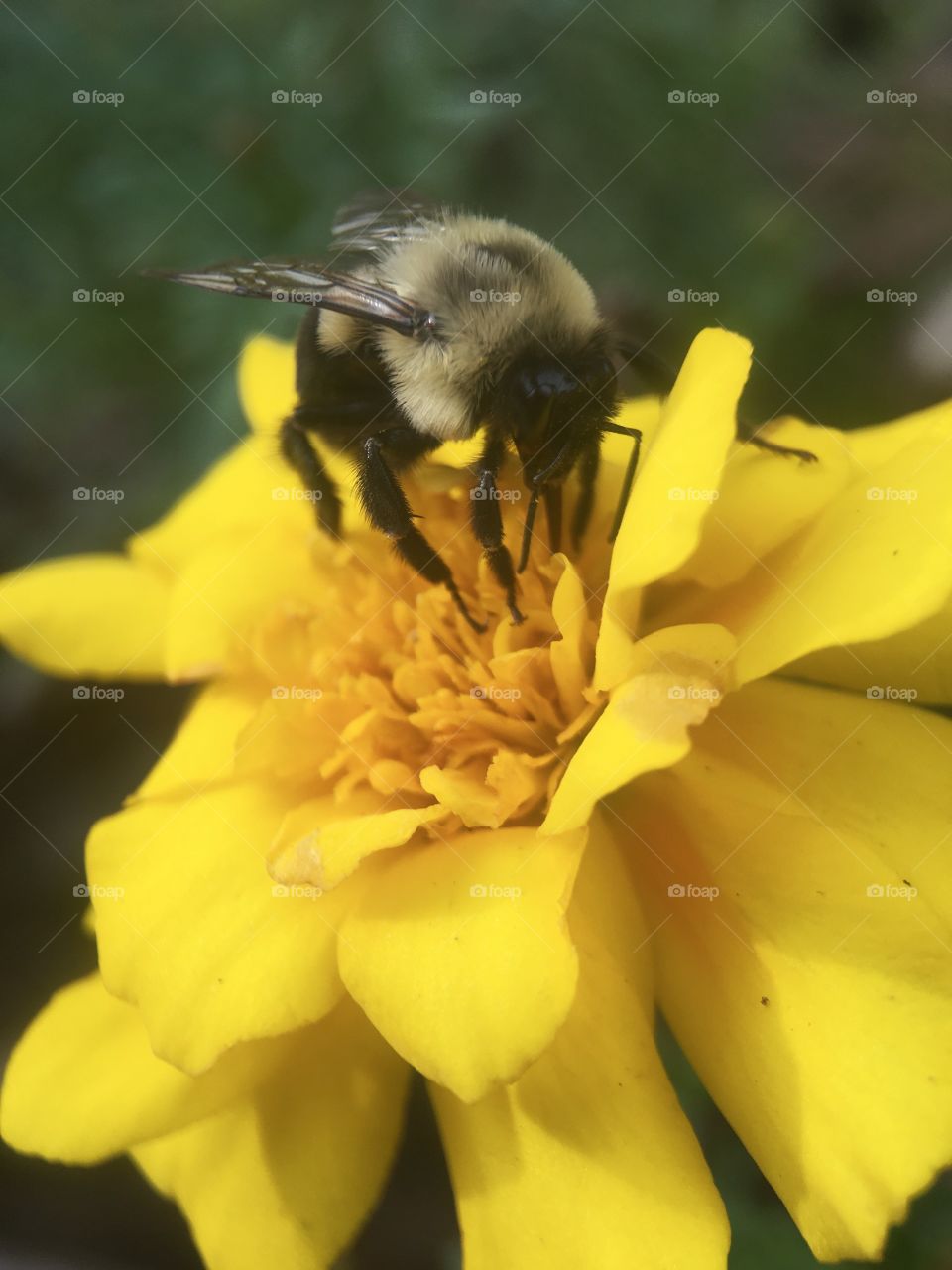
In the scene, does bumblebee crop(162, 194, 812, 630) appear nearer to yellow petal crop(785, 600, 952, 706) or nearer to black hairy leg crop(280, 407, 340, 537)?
black hairy leg crop(280, 407, 340, 537)

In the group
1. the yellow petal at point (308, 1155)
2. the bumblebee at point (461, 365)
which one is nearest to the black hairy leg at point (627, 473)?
the bumblebee at point (461, 365)

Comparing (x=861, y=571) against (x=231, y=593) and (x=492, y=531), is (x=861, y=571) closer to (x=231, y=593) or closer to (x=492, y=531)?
(x=492, y=531)

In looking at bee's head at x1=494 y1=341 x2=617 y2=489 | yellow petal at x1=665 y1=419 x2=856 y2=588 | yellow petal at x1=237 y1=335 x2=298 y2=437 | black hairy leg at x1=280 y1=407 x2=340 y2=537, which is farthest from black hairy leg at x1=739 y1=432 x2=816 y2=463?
yellow petal at x1=237 y1=335 x2=298 y2=437

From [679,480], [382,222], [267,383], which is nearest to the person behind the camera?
[679,480]

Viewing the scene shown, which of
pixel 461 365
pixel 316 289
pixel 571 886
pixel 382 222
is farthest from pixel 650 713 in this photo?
pixel 382 222

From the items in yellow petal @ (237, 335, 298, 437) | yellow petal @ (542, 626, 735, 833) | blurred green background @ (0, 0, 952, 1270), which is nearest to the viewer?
yellow petal @ (542, 626, 735, 833)

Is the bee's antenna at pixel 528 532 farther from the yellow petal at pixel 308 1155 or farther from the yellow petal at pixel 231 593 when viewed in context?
the yellow petal at pixel 308 1155
